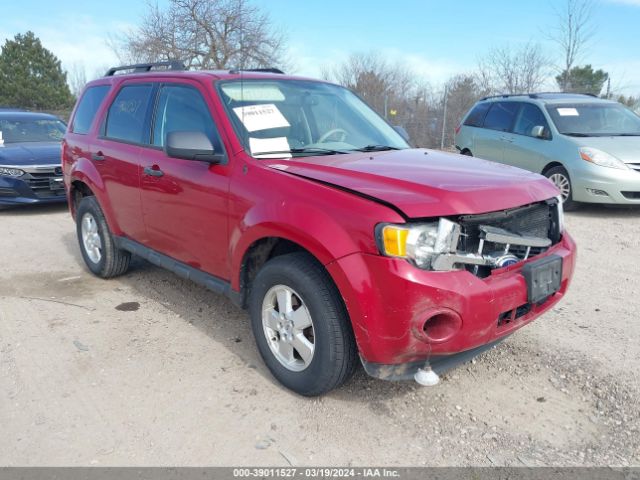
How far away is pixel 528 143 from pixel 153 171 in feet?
21.7

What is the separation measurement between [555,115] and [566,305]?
5095 millimetres

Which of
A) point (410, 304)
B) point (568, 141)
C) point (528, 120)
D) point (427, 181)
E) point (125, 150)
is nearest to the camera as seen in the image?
point (410, 304)

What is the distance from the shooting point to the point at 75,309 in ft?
14.4

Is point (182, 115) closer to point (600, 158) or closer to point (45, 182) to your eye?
point (45, 182)

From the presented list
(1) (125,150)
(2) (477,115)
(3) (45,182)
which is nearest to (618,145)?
(2) (477,115)

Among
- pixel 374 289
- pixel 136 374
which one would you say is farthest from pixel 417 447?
pixel 136 374

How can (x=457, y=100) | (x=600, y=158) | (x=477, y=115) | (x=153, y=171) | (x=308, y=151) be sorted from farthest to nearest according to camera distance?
1. (x=457, y=100)
2. (x=477, y=115)
3. (x=600, y=158)
4. (x=153, y=171)
5. (x=308, y=151)

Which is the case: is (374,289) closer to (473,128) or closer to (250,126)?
(250,126)

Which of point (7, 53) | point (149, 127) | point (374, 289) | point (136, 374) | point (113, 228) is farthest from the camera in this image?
point (7, 53)

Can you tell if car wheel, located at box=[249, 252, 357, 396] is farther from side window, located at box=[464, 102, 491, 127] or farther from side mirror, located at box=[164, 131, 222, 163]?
side window, located at box=[464, 102, 491, 127]

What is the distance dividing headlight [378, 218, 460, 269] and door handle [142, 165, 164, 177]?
82.1 inches

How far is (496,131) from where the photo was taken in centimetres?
940

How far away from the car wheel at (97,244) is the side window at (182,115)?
1311 mm

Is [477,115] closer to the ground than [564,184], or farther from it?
farther from it
